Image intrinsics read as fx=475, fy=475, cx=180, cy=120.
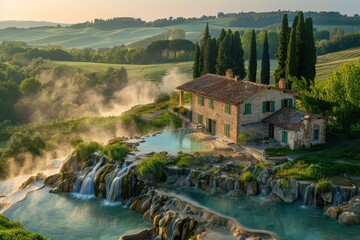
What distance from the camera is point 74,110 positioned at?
305 ft

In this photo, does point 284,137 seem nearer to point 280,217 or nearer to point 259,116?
point 259,116

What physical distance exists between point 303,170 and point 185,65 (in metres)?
93.8

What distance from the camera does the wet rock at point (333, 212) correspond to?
34.9m

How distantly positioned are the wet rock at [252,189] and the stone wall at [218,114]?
10.8 m

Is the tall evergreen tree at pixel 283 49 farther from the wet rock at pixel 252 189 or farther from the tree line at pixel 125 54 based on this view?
Result: the tree line at pixel 125 54

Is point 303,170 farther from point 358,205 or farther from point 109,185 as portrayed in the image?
point 109,185

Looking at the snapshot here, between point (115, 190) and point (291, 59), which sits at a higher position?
point (291, 59)

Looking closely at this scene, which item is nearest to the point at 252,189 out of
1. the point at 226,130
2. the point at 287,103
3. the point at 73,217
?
the point at 226,130

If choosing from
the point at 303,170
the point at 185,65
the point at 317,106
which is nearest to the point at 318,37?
the point at 185,65

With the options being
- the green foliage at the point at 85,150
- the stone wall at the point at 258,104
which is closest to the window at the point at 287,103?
the stone wall at the point at 258,104

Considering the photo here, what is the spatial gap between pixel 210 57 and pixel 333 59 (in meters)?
55.5

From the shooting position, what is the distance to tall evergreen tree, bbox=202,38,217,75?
7750 cm

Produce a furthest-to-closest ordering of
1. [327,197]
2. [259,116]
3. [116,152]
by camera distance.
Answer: [259,116] → [116,152] → [327,197]

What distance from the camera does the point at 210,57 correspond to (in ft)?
255
